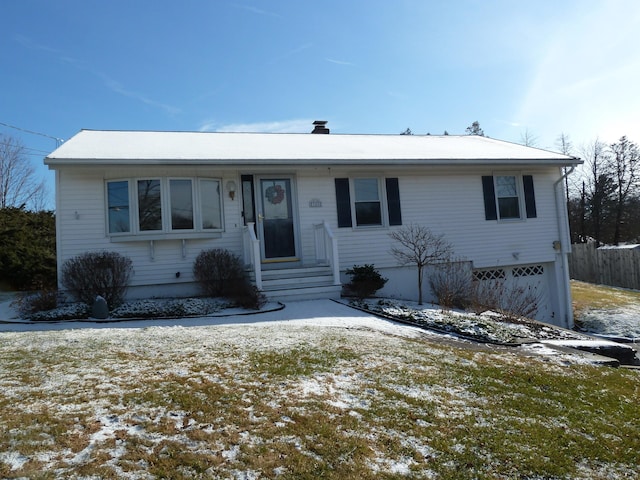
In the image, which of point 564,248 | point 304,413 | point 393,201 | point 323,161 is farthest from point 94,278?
point 564,248

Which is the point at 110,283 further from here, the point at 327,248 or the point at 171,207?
the point at 327,248

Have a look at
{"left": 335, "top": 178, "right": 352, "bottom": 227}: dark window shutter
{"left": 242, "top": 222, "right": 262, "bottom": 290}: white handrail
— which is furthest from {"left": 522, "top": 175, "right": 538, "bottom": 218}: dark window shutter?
{"left": 242, "top": 222, "right": 262, "bottom": 290}: white handrail

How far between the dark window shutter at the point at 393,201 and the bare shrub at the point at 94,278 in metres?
6.50

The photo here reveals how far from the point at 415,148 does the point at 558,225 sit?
4.64 meters

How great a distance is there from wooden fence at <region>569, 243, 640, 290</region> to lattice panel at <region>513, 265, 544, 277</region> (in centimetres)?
693

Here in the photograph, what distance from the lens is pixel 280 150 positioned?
12039 mm

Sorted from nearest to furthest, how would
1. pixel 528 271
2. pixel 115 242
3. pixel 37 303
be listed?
1. pixel 37 303
2. pixel 115 242
3. pixel 528 271

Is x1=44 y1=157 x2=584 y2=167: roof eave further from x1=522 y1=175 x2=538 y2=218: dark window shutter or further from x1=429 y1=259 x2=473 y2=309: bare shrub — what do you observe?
x1=429 y1=259 x2=473 y2=309: bare shrub

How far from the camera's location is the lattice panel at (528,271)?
522 inches

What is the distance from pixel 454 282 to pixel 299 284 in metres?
4.06

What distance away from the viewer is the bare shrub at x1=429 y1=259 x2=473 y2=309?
10617mm

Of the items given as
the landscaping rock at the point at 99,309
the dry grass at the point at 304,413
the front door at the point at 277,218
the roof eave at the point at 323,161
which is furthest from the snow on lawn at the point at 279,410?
the front door at the point at 277,218

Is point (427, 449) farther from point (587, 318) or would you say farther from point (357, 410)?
point (587, 318)

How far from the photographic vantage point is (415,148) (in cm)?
1355
